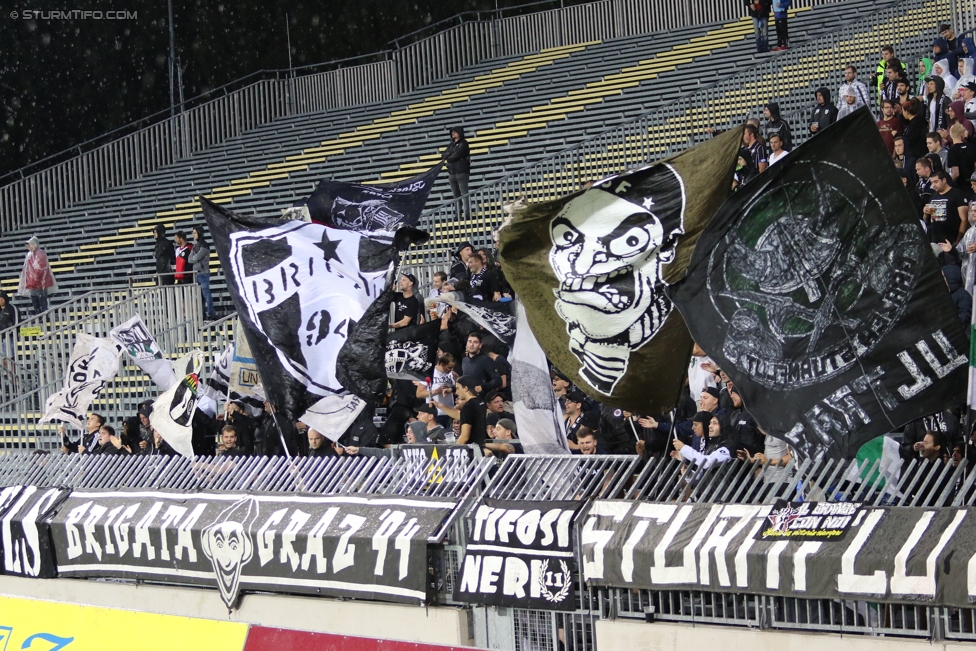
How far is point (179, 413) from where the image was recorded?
14.8 m

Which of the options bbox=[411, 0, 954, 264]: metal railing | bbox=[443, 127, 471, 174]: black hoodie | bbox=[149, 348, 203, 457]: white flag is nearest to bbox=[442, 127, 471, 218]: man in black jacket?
bbox=[443, 127, 471, 174]: black hoodie

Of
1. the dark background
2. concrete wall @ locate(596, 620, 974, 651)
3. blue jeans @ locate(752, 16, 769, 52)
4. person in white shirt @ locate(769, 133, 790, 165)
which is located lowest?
concrete wall @ locate(596, 620, 974, 651)

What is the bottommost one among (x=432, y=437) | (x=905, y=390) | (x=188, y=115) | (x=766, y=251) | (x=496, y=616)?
(x=496, y=616)

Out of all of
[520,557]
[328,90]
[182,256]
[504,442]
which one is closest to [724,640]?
[520,557]

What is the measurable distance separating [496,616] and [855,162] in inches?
175

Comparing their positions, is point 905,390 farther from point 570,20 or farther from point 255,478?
point 570,20

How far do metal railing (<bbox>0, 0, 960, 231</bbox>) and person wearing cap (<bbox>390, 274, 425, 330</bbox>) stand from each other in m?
19.1

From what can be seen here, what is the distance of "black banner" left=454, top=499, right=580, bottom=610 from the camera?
10.3 meters

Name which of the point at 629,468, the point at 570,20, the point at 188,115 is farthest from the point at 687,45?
the point at 629,468

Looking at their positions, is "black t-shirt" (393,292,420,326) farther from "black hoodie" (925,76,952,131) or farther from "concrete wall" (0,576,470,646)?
"black hoodie" (925,76,952,131)

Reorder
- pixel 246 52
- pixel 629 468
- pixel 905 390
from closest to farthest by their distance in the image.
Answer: pixel 905 390 < pixel 629 468 < pixel 246 52

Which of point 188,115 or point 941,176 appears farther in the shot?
point 188,115

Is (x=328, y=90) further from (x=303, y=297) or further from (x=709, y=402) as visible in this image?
(x=709, y=402)

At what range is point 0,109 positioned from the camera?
114 feet
